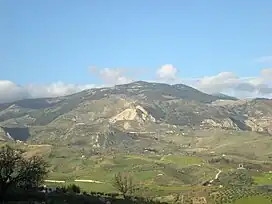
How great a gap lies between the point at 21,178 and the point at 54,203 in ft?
56.8

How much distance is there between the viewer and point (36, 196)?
83.8 meters

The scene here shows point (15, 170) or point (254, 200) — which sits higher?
point (15, 170)

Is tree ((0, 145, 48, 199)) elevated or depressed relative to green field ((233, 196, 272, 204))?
elevated

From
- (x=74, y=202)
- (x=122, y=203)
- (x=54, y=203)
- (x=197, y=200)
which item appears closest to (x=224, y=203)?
(x=197, y=200)

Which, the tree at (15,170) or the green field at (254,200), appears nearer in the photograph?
the tree at (15,170)

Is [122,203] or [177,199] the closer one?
[122,203]

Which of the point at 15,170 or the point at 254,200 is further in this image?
the point at 254,200

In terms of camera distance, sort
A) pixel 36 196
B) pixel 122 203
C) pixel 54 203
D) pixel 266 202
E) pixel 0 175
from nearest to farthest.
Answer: pixel 54 203 < pixel 0 175 < pixel 36 196 < pixel 122 203 < pixel 266 202

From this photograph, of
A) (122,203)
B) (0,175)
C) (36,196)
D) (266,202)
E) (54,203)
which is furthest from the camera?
(266,202)

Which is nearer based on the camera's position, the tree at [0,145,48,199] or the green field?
the tree at [0,145,48,199]

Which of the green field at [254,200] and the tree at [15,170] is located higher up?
the tree at [15,170]

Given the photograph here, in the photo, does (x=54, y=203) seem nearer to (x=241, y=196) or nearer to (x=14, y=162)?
(x=14, y=162)

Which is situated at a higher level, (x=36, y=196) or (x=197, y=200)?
(x=36, y=196)

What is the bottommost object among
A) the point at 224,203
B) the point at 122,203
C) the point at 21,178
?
the point at 224,203
